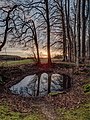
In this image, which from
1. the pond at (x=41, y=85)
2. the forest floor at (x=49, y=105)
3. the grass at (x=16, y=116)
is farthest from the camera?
the pond at (x=41, y=85)

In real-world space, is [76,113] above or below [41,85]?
below

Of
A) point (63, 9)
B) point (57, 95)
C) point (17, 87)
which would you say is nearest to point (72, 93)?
point (57, 95)

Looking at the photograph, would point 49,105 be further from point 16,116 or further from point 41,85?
point 41,85

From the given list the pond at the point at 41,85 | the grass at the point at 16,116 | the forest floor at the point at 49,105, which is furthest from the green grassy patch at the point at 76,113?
the pond at the point at 41,85

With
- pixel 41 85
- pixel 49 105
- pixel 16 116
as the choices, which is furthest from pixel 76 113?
pixel 41 85

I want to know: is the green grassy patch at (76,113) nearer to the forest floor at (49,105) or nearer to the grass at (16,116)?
the forest floor at (49,105)

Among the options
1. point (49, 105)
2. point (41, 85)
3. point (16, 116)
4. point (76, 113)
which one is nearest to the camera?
point (16, 116)

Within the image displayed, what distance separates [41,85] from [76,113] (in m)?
5.91

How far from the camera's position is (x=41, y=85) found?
14.0 meters

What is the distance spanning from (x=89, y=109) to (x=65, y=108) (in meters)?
0.96

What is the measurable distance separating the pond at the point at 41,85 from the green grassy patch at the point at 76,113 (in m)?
3.19

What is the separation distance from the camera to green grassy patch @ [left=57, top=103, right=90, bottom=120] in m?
7.85

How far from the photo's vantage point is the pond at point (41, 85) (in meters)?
12.3

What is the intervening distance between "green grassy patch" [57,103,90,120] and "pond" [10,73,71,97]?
3.19 m
